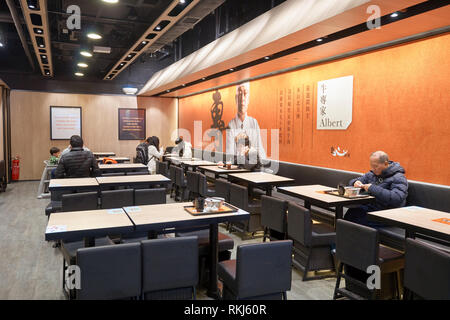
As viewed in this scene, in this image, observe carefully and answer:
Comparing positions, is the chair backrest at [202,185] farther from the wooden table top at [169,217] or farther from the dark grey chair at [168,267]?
the dark grey chair at [168,267]

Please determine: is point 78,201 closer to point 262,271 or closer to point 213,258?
point 213,258

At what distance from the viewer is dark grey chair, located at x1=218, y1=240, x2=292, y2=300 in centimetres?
244

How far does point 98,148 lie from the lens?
11797mm

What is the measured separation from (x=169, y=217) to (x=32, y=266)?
215 centimetres

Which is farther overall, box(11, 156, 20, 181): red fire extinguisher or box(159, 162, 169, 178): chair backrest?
box(11, 156, 20, 181): red fire extinguisher

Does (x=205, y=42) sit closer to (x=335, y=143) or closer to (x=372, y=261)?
(x=335, y=143)

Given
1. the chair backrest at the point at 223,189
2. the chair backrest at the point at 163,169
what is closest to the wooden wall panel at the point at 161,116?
the chair backrest at the point at 163,169

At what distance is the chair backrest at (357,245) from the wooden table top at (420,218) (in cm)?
41

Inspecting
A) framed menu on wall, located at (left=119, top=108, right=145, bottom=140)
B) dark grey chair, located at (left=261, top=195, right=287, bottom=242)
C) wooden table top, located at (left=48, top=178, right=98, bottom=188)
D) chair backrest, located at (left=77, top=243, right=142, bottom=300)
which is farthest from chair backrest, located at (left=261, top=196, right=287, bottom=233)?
framed menu on wall, located at (left=119, top=108, right=145, bottom=140)

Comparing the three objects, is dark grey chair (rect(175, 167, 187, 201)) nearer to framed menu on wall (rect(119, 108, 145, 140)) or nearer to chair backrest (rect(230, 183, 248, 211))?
chair backrest (rect(230, 183, 248, 211))

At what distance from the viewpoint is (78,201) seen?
13.4ft

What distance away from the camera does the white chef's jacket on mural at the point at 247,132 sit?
315 inches

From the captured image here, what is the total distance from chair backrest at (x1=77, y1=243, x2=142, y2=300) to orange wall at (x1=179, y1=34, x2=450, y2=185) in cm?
377

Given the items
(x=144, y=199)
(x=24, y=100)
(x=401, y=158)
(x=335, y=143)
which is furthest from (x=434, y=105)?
(x=24, y=100)
